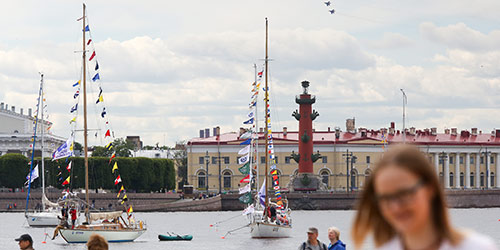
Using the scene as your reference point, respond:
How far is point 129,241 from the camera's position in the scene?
4144 centimetres

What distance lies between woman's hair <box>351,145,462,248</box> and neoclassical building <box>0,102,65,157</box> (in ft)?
346

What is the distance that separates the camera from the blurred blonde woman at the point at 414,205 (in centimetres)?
217

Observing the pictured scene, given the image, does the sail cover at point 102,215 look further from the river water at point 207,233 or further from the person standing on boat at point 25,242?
the person standing on boat at point 25,242

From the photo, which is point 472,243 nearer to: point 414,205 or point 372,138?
point 414,205

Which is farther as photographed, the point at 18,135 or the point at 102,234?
the point at 18,135

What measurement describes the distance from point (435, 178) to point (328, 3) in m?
44.1

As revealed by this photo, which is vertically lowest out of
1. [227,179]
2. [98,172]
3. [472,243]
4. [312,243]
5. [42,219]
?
[42,219]

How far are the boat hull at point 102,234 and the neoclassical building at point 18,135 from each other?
6645 centimetres

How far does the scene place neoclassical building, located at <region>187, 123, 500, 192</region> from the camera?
3991 inches

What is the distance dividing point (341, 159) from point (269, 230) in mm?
57979

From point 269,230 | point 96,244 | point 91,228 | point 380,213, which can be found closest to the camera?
point 380,213

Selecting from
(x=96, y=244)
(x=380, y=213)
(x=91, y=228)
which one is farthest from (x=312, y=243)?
(x=91, y=228)

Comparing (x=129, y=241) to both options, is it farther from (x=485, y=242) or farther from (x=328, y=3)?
(x=485, y=242)

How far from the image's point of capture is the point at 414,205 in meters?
2.17
